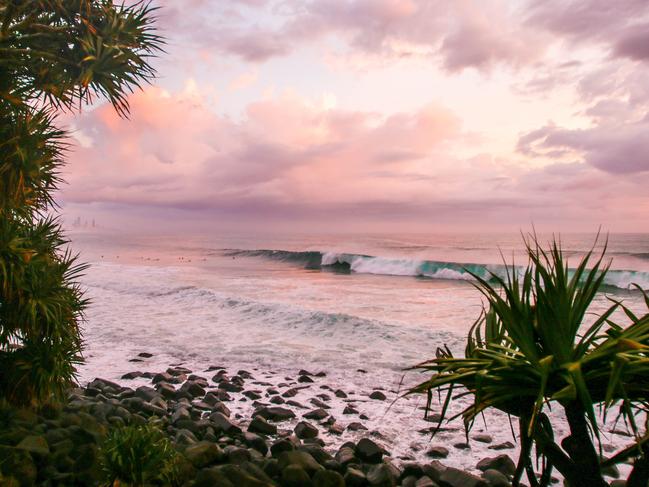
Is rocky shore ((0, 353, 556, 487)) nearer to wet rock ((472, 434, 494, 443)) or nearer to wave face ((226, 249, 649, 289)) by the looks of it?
wet rock ((472, 434, 494, 443))

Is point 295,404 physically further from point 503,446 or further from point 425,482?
point 425,482

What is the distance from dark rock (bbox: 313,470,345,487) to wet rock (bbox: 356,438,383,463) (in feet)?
3.79

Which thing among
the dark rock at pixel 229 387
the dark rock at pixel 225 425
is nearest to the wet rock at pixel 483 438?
the dark rock at pixel 225 425

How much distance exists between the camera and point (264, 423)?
7.20m

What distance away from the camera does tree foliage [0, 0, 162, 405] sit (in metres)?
5.37

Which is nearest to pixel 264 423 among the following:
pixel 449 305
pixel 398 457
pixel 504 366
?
pixel 398 457

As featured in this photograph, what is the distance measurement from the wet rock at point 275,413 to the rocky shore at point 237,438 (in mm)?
17

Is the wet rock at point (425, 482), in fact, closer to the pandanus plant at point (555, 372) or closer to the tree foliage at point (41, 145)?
the pandanus plant at point (555, 372)

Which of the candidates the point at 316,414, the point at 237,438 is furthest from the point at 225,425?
the point at 316,414

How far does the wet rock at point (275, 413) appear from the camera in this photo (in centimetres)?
796

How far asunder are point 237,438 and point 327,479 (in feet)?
7.08

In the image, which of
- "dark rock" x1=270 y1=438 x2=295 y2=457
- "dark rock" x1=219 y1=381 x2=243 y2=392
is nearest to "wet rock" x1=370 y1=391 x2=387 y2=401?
"dark rock" x1=219 y1=381 x2=243 y2=392

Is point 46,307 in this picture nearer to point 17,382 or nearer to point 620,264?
point 17,382

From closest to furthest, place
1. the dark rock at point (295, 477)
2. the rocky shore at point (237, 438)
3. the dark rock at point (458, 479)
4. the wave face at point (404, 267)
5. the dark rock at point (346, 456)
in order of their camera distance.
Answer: the rocky shore at point (237, 438) → the dark rock at point (295, 477) → the dark rock at point (458, 479) → the dark rock at point (346, 456) → the wave face at point (404, 267)
